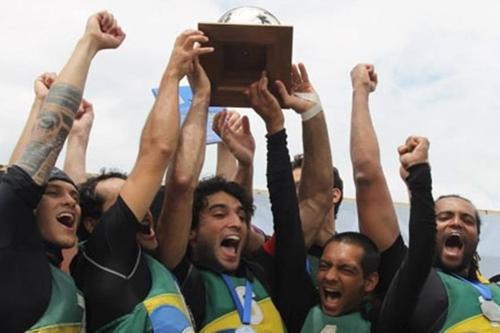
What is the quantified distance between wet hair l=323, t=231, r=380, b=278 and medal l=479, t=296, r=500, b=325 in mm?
482

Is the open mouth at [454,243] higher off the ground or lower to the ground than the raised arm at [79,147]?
lower

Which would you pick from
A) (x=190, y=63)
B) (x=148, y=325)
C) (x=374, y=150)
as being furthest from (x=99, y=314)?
(x=374, y=150)

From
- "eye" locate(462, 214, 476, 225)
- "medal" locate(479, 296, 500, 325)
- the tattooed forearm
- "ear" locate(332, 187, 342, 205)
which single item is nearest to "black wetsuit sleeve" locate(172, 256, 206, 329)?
the tattooed forearm

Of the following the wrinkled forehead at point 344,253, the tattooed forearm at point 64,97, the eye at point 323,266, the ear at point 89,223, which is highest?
the tattooed forearm at point 64,97

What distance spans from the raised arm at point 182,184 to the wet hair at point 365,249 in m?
0.75

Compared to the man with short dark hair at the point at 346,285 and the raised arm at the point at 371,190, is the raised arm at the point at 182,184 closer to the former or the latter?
the man with short dark hair at the point at 346,285

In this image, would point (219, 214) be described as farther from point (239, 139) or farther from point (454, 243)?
point (454, 243)

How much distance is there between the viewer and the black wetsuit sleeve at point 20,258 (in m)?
2.54

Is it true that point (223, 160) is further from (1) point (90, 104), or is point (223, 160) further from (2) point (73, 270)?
(2) point (73, 270)

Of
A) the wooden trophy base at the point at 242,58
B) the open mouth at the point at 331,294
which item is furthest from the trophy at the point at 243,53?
the open mouth at the point at 331,294

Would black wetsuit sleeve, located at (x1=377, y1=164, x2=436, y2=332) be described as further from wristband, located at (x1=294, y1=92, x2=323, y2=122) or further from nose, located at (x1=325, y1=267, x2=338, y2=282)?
wristband, located at (x1=294, y1=92, x2=323, y2=122)

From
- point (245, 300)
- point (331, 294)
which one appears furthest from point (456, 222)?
point (245, 300)

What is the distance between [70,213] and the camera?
2.99 m

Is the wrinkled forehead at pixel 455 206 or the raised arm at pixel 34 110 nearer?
the raised arm at pixel 34 110
